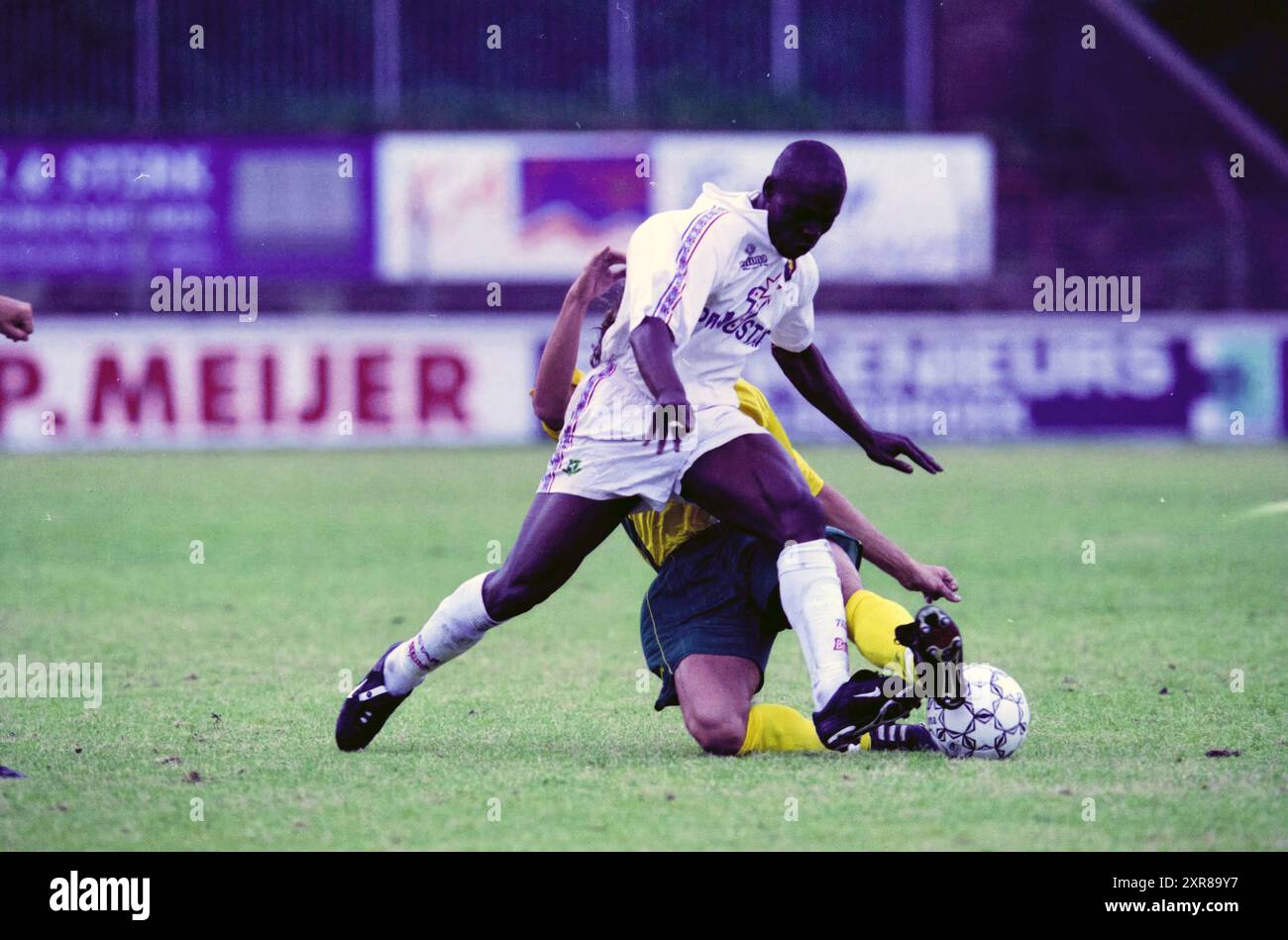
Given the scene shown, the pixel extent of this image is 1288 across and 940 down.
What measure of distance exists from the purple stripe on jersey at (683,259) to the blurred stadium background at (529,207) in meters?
16.2

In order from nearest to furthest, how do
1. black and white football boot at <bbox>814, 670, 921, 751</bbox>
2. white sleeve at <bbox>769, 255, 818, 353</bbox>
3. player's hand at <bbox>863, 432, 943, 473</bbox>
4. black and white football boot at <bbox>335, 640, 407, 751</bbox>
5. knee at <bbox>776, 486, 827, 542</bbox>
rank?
black and white football boot at <bbox>814, 670, 921, 751</bbox>, knee at <bbox>776, 486, 827, 542</bbox>, black and white football boot at <bbox>335, 640, 407, 751</bbox>, white sleeve at <bbox>769, 255, 818, 353</bbox>, player's hand at <bbox>863, 432, 943, 473</bbox>

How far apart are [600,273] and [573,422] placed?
605mm

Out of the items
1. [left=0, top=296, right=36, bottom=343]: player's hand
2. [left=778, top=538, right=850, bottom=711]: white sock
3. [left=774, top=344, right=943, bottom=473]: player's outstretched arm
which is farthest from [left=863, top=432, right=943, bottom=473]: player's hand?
[left=0, top=296, right=36, bottom=343]: player's hand

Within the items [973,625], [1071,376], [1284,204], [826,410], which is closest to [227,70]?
[1071,376]

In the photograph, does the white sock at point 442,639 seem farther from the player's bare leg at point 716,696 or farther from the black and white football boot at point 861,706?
the black and white football boot at point 861,706

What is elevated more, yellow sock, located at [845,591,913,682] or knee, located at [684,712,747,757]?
yellow sock, located at [845,591,913,682]

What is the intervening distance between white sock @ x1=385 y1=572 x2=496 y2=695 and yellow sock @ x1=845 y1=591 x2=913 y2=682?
1137mm

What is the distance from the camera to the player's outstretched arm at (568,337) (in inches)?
255

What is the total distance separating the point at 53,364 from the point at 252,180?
461 centimetres

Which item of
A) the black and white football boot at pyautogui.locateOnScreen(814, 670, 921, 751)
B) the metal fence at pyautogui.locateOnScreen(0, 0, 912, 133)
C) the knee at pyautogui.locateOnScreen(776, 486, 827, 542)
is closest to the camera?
the black and white football boot at pyautogui.locateOnScreen(814, 670, 921, 751)

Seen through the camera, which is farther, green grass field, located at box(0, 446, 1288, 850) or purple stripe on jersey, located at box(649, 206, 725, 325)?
purple stripe on jersey, located at box(649, 206, 725, 325)

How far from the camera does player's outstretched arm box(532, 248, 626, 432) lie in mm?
6488

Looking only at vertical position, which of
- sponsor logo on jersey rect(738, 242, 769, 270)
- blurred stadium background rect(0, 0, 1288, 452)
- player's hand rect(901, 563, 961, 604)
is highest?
blurred stadium background rect(0, 0, 1288, 452)

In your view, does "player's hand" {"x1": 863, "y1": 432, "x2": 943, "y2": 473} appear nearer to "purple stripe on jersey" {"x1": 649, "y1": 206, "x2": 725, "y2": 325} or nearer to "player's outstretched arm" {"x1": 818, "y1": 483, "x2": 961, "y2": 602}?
"player's outstretched arm" {"x1": 818, "y1": 483, "x2": 961, "y2": 602}
